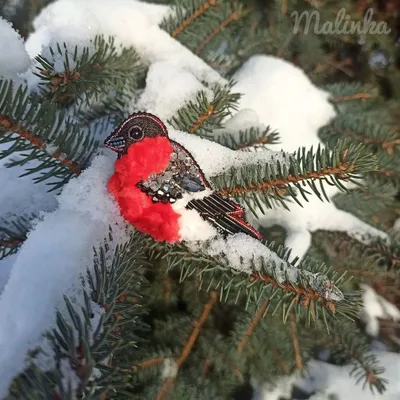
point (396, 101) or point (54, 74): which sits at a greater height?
point (396, 101)

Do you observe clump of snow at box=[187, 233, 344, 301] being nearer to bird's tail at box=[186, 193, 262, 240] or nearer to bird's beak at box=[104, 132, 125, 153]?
bird's tail at box=[186, 193, 262, 240]

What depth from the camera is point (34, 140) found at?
643 mm

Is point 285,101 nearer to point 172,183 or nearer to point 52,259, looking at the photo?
point 172,183

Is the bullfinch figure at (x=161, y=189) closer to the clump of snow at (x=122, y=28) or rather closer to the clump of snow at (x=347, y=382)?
the clump of snow at (x=122, y=28)

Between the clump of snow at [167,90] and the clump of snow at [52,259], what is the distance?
0.18 m

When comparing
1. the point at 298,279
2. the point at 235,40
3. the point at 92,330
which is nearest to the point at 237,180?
the point at 298,279

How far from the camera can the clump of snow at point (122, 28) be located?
34.0 inches

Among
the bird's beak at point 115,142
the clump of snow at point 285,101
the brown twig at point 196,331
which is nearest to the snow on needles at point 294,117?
the clump of snow at point 285,101

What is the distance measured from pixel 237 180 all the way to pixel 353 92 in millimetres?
598

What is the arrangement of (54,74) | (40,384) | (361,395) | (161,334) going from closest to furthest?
(40,384) < (54,74) < (161,334) < (361,395)

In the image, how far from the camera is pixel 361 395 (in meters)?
1.31

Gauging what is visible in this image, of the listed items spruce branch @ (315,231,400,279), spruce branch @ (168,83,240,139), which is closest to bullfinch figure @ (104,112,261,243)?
spruce branch @ (168,83,240,139)

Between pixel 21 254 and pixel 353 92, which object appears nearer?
pixel 21 254

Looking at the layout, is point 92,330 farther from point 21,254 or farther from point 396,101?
point 396,101
